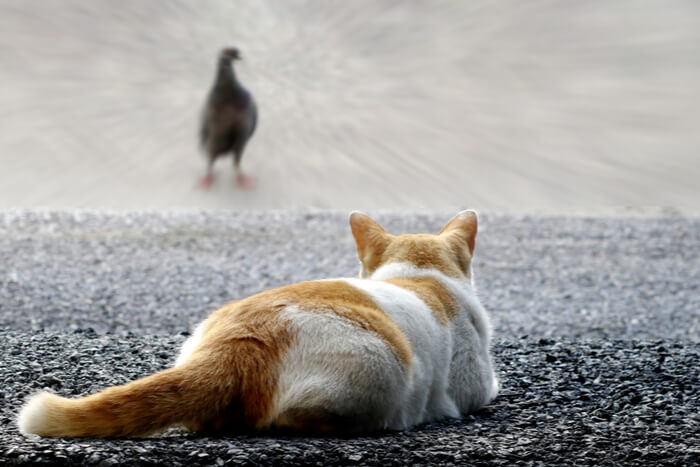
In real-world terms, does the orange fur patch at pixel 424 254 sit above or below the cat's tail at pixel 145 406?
above

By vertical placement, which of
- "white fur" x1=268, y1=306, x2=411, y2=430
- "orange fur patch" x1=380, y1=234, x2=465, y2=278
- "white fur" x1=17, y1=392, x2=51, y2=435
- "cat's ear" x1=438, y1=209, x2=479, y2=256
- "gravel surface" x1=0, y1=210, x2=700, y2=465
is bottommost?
"gravel surface" x1=0, y1=210, x2=700, y2=465

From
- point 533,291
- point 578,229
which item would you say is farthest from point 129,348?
point 578,229

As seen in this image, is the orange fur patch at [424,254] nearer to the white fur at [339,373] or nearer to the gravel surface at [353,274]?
the gravel surface at [353,274]

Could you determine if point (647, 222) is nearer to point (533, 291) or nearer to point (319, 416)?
point (533, 291)

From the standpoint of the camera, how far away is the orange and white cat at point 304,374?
2066mm

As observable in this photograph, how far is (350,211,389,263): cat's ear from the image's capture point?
305 centimetres

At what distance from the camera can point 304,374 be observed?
2174 mm

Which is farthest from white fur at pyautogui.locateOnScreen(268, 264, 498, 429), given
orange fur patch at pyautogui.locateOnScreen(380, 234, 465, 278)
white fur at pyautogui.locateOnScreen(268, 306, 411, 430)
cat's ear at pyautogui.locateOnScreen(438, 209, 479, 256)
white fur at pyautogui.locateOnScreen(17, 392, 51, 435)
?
white fur at pyautogui.locateOnScreen(17, 392, 51, 435)

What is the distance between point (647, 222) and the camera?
11250 millimetres

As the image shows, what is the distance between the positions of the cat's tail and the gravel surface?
52mm

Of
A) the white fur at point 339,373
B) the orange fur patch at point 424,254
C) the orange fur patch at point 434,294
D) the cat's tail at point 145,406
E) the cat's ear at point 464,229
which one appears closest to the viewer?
the cat's tail at point 145,406

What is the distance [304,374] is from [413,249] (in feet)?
3.16

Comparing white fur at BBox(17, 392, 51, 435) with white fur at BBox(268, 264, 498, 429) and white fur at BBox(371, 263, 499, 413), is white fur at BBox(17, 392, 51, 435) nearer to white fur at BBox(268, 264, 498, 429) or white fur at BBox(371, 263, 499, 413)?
white fur at BBox(268, 264, 498, 429)

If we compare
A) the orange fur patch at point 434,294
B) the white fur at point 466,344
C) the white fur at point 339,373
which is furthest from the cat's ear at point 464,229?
the white fur at point 339,373
